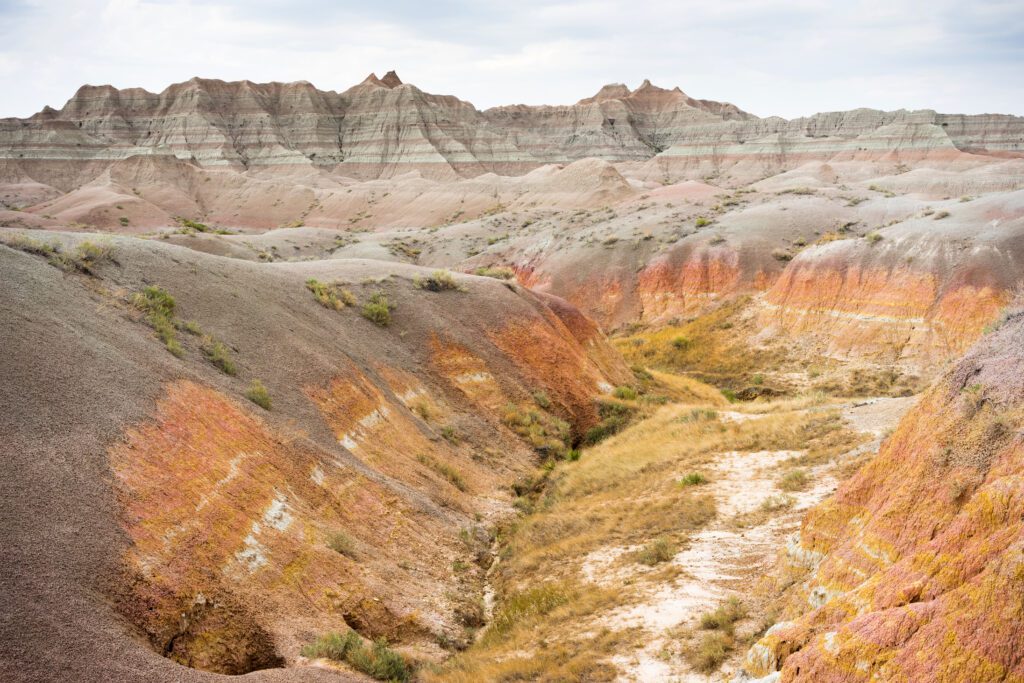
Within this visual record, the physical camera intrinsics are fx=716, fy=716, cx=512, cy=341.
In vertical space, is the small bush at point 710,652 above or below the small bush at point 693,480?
above

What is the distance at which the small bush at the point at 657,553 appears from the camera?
40.7ft

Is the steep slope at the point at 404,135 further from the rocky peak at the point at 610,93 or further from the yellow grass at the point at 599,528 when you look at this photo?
the yellow grass at the point at 599,528

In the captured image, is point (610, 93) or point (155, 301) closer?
point (155, 301)

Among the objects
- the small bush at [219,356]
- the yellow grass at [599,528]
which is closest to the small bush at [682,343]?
the yellow grass at [599,528]

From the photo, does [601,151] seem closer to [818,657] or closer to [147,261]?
[147,261]

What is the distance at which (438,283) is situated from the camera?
26344 millimetres

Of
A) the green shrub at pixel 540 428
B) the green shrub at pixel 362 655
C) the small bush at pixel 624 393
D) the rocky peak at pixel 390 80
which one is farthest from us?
the rocky peak at pixel 390 80

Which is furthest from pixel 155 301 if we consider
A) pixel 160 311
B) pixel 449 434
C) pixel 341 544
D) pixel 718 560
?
pixel 718 560

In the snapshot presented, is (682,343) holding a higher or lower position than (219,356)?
lower

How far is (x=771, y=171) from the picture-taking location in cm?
11875

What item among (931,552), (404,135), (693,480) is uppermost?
(404,135)

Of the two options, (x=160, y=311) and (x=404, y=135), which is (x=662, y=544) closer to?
(x=160, y=311)

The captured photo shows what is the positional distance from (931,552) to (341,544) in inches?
334

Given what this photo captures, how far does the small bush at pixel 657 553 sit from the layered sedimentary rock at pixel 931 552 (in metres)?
2.88
